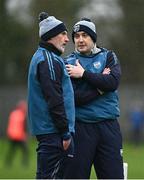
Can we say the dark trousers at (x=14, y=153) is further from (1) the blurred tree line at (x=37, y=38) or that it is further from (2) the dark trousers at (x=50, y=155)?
(2) the dark trousers at (x=50, y=155)

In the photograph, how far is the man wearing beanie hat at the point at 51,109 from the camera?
6895 millimetres

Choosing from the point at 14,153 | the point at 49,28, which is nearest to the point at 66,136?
the point at 49,28

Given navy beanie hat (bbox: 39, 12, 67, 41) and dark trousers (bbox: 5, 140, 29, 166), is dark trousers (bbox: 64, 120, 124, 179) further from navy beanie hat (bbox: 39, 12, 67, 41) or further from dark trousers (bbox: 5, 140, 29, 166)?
dark trousers (bbox: 5, 140, 29, 166)

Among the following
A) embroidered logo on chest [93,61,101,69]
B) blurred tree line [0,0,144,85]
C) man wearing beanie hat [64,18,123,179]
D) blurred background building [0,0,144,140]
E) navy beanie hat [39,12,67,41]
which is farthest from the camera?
blurred background building [0,0,144,140]

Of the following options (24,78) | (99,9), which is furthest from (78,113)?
(24,78)

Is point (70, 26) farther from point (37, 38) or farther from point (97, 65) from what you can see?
point (97, 65)

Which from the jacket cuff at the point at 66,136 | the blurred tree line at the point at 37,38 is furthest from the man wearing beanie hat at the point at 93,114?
the blurred tree line at the point at 37,38

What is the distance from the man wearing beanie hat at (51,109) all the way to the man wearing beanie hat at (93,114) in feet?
1.56

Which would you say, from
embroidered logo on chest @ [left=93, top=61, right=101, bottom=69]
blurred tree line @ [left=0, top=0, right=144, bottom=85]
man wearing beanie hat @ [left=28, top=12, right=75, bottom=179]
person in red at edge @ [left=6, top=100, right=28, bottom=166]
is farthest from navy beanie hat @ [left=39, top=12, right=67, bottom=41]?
blurred tree line @ [left=0, top=0, right=144, bottom=85]

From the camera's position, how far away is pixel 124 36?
116 feet

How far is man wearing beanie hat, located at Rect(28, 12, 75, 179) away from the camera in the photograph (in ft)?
22.6

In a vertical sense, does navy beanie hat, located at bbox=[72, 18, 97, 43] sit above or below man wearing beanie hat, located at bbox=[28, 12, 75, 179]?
above

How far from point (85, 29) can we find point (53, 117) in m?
1.08

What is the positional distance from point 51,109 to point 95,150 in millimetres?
895
